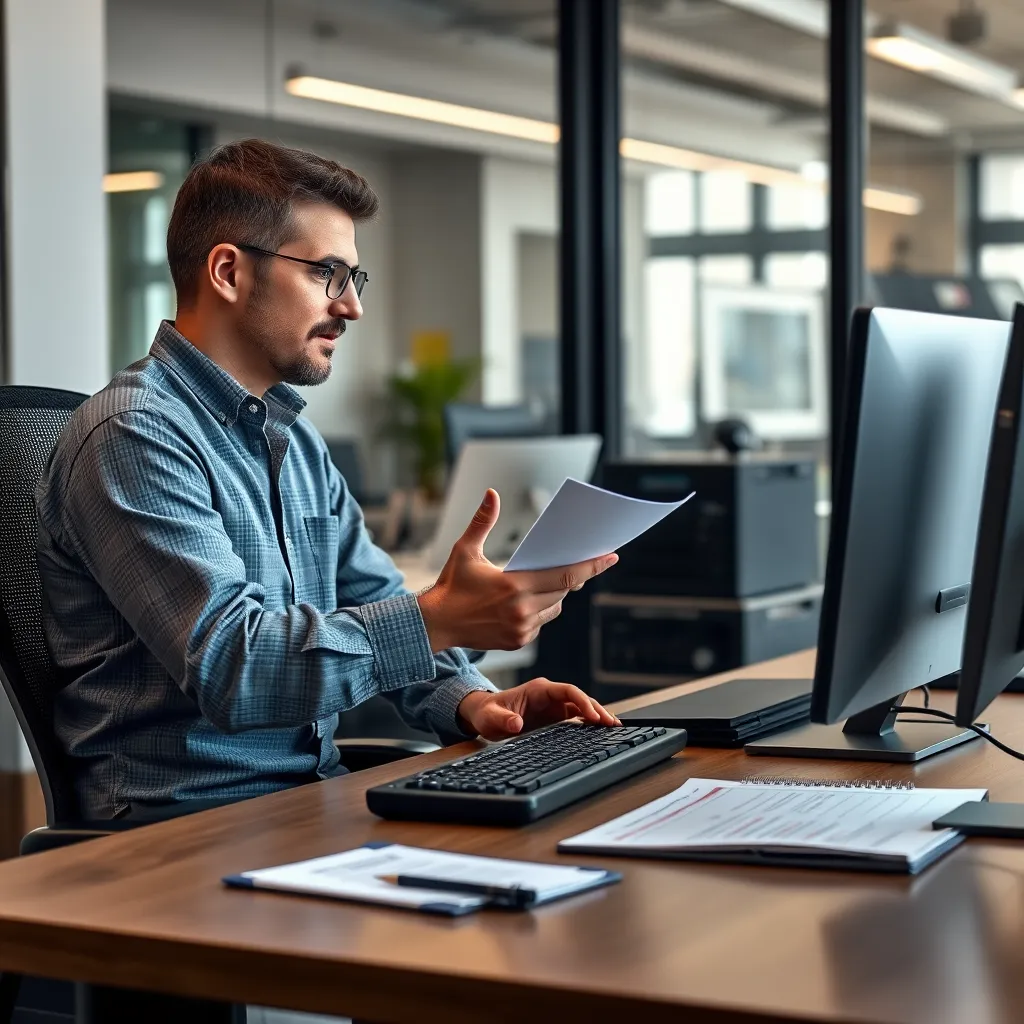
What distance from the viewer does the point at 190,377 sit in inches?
69.8

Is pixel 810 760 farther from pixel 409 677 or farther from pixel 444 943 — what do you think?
pixel 444 943

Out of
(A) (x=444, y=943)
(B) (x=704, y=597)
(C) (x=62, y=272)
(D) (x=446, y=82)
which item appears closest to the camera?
(A) (x=444, y=943)

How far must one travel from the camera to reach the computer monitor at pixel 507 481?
11.7ft

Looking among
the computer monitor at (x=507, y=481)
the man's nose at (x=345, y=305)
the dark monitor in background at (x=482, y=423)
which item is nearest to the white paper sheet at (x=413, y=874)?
the man's nose at (x=345, y=305)

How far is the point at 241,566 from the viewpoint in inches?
62.6

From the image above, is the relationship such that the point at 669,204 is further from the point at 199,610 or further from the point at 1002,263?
the point at 199,610

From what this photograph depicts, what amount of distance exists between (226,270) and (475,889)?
98cm

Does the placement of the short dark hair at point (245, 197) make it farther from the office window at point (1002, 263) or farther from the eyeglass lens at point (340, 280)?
the office window at point (1002, 263)

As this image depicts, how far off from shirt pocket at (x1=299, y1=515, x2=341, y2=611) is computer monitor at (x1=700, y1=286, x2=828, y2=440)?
2.79 m

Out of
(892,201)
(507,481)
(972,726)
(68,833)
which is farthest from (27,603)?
(892,201)

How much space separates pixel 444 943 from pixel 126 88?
4.98m

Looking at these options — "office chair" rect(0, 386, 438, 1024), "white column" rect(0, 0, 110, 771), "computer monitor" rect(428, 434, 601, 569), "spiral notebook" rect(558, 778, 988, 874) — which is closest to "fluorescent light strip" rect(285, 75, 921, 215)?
"computer monitor" rect(428, 434, 601, 569)

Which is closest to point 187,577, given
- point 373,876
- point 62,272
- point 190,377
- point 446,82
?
point 190,377

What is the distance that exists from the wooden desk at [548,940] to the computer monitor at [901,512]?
0.19 m
